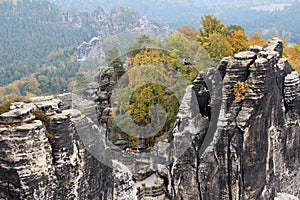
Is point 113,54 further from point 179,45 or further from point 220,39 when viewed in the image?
point 220,39

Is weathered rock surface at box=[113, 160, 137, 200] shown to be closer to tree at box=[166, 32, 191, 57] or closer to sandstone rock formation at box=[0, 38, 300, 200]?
sandstone rock formation at box=[0, 38, 300, 200]

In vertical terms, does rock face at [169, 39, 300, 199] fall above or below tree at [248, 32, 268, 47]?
below

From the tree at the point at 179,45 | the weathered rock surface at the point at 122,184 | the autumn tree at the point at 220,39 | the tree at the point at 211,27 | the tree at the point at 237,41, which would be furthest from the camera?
the tree at the point at 211,27

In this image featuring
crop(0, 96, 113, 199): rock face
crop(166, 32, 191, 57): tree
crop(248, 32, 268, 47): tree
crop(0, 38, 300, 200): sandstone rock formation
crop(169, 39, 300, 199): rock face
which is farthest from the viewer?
crop(248, 32, 268, 47): tree

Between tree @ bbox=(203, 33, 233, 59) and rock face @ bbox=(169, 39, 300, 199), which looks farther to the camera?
tree @ bbox=(203, 33, 233, 59)

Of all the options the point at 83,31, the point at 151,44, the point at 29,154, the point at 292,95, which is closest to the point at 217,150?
the point at 292,95

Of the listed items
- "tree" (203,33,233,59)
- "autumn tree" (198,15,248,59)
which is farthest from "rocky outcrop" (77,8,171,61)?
"tree" (203,33,233,59)

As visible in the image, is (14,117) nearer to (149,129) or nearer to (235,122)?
(235,122)

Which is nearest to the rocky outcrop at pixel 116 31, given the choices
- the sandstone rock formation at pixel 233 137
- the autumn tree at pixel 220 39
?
the autumn tree at pixel 220 39

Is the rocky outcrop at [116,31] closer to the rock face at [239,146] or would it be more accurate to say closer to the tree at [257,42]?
the tree at [257,42]

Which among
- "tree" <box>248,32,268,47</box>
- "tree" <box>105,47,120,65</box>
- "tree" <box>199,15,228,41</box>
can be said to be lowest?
"tree" <box>105,47,120,65</box>
